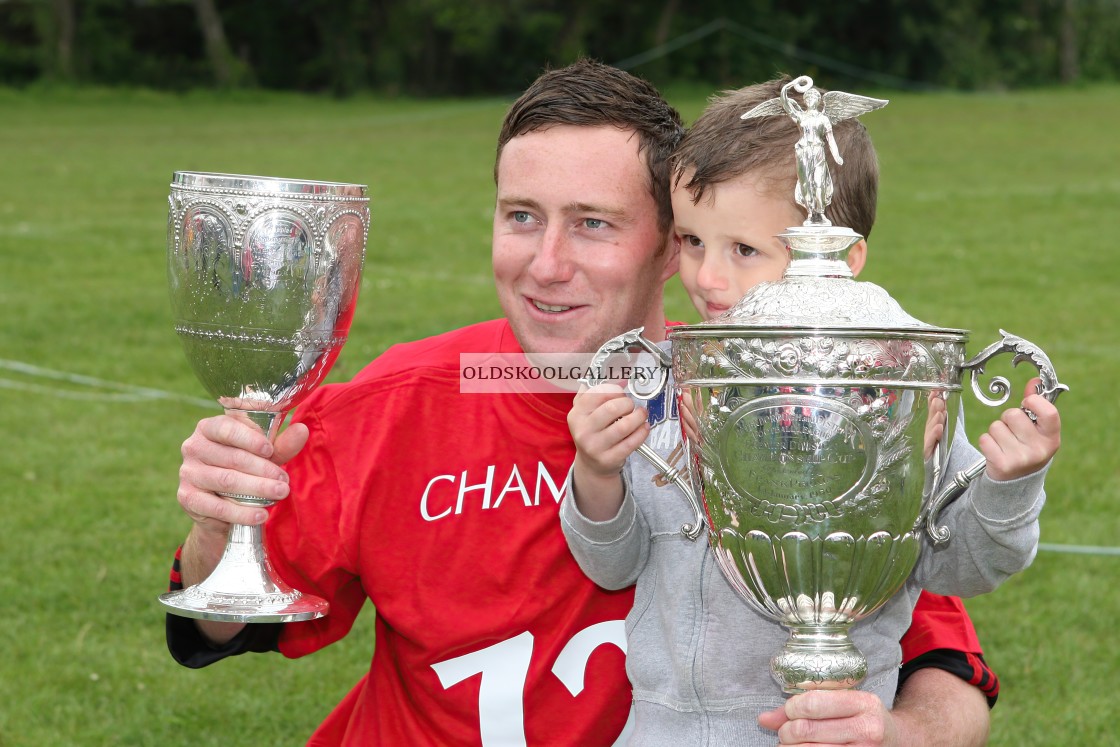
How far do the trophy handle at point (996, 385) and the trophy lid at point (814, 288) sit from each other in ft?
0.19

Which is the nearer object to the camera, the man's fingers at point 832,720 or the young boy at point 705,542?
the man's fingers at point 832,720

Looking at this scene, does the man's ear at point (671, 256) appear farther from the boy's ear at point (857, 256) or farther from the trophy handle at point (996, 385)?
the trophy handle at point (996, 385)

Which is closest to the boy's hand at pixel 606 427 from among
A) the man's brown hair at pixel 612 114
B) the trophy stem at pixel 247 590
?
the trophy stem at pixel 247 590

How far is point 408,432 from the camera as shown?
8.41 ft

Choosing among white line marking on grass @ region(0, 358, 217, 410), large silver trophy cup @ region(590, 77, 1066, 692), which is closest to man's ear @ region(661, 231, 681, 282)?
large silver trophy cup @ region(590, 77, 1066, 692)

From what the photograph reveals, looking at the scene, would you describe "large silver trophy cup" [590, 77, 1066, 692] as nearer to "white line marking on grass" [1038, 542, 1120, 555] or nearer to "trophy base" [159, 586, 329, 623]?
"trophy base" [159, 586, 329, 623]

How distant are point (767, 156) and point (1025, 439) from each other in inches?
24.3

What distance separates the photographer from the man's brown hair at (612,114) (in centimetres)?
251

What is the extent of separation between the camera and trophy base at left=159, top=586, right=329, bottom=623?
2.04 metres

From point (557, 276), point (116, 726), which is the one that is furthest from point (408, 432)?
point (116, 726)

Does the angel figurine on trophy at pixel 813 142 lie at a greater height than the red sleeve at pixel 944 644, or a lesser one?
greater

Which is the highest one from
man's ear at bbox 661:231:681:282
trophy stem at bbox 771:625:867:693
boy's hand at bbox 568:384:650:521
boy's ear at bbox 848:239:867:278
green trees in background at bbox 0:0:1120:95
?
green trees in background at bbox 0:0:1120:95

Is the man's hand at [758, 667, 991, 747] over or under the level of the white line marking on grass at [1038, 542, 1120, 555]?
over

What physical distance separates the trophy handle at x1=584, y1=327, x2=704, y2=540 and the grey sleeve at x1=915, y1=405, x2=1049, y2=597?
0.34 m
